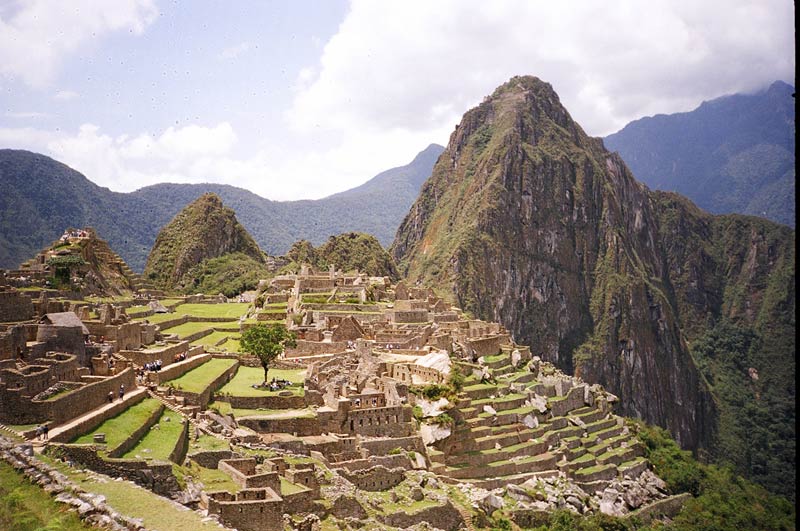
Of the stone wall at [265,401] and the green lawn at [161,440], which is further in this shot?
the stone wall at [265,401]

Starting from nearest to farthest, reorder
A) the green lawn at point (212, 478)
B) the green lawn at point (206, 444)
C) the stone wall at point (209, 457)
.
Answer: the green lawn at point (212, 478)
the stone wall at point (209, 457)
the green lawn at point (206, 444)

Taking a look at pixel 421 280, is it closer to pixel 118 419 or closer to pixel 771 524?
pixel 771 524

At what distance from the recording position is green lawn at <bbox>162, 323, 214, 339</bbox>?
44.8 metres

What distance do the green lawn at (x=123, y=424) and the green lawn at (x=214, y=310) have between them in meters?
30.7

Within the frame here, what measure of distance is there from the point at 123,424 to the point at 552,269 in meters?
169

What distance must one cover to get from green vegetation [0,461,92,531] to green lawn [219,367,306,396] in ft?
50.7

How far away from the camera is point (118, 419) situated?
23984mm

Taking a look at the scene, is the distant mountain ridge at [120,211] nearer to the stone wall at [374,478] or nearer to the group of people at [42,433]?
the stone wall at [374,478]

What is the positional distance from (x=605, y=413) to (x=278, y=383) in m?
28.2

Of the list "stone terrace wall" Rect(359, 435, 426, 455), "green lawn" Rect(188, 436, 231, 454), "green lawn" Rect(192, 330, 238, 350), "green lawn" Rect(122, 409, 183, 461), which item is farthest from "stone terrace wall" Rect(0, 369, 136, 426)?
"green lawn" Rect(192, 330, 238, 350)

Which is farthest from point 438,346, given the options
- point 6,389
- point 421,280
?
point 421,280

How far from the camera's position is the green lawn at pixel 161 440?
21.6 m

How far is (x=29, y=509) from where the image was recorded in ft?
50.6

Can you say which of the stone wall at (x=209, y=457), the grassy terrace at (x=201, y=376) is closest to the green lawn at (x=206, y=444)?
the stone wall at (x=209, y=457)
